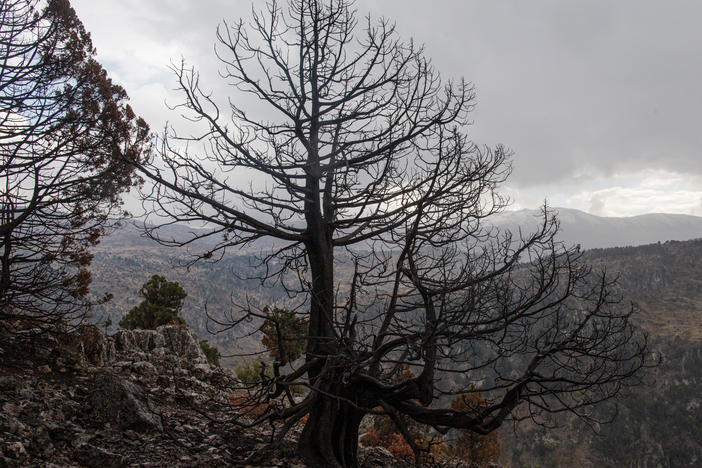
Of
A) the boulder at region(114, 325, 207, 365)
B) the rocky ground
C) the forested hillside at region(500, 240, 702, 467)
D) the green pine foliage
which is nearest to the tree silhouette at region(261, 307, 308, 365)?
the rocky ground

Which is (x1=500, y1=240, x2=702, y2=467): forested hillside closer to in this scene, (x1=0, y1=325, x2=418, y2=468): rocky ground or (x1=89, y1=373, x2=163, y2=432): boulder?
(x1=0, y1=325, x2=418, y2=468): rocky ground

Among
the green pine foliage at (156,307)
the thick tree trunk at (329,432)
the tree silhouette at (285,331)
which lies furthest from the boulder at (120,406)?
the green pine foliage at (156,307)

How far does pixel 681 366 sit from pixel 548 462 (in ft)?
106

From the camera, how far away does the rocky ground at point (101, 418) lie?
228 inches

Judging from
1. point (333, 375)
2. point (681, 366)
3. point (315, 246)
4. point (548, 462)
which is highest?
point (315, 246)

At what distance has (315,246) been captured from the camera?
702 cm

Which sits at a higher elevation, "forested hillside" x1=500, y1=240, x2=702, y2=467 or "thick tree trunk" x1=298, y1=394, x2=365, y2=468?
"thick tree trunk" x1=298, y1=394, x2=365, y2=468

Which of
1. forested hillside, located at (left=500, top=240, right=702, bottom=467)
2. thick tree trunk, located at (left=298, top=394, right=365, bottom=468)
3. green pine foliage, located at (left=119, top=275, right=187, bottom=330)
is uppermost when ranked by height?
green pine foliage, located at (left=119, top=275, right=187, bottom=330)

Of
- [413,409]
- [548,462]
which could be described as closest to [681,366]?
[548,462]

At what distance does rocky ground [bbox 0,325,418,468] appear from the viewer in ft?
19.0

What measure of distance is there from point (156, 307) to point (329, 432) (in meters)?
28.0

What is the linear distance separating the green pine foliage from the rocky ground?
20278mm

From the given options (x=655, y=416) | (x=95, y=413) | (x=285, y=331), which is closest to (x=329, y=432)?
(x=285, y=331)

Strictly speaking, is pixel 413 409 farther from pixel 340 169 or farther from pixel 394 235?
pixel 340 169
